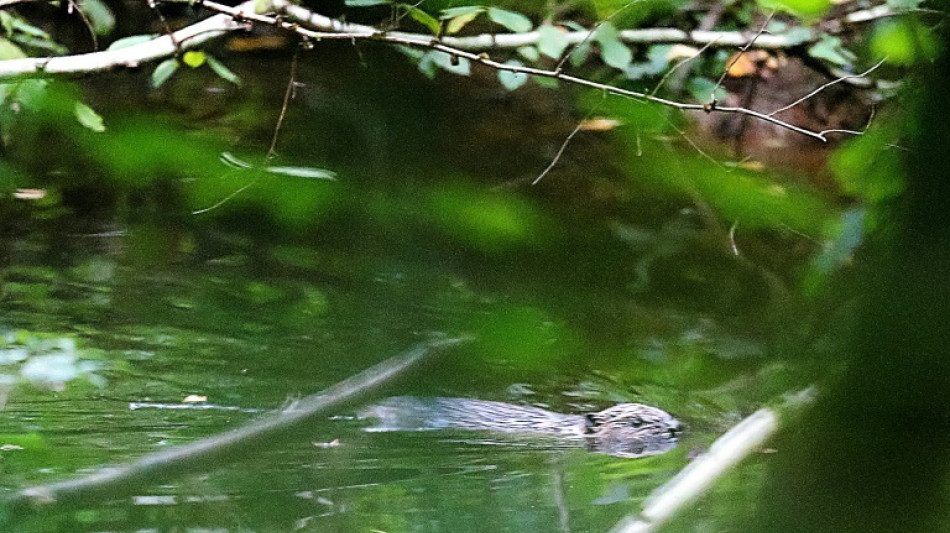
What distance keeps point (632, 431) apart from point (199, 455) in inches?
38.3

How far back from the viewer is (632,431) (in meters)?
1.27

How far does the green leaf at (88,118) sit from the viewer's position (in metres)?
0.30

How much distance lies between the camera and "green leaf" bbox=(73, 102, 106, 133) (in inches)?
11.7

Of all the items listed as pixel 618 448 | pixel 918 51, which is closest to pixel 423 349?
pixel 918 51

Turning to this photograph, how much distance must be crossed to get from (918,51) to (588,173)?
0.48 feet

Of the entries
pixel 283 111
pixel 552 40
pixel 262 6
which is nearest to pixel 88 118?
pixel 283 111

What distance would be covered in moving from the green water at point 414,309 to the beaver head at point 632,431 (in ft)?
1.23

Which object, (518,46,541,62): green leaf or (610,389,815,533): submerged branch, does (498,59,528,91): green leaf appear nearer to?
(610,389,815,533): submerged branch

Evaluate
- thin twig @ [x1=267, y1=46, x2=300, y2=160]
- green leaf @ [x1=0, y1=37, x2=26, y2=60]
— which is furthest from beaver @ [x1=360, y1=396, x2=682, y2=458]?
green leaf @ [x1=0, y1=37, x2=26, y2=60]

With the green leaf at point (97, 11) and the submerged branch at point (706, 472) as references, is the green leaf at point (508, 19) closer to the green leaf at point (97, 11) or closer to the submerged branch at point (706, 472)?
the submerged branch at point (706, 472)

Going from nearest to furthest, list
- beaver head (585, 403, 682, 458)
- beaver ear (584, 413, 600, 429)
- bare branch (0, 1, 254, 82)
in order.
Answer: bare branch (0, 1, 254, 82) < beaver head (585, 403, 682, 458) < beaver ear (584, 413, 600, 429)

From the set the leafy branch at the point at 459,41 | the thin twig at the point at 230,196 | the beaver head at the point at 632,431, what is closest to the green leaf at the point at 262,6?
the leafy branch at the point at 459,41

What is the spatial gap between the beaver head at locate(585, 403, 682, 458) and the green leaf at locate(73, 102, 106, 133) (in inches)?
26.5

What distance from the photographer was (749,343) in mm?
314
